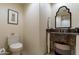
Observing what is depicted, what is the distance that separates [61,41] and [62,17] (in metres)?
0.40

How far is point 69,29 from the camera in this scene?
5.79 feet

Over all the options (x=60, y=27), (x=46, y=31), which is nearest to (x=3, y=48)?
(x=46, y=31)

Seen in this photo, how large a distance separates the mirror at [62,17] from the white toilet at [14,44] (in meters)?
0.69

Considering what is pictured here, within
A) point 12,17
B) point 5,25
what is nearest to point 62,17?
point 12,17

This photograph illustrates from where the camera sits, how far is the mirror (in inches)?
70.9

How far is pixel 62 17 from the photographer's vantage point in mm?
1840

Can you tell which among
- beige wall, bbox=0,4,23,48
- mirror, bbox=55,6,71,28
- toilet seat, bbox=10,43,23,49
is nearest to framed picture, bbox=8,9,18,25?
beige wall, bbox=0,4,23,48

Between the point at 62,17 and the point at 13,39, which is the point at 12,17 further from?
the point at 62,17

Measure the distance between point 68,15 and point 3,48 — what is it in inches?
46.7

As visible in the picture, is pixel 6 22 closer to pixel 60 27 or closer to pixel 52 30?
pixel 52 30

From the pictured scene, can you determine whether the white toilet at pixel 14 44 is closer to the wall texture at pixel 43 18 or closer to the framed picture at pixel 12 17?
the framed picture at pixel 12 17

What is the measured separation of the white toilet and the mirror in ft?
2.27

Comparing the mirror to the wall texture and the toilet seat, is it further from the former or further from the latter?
the toilet seat
